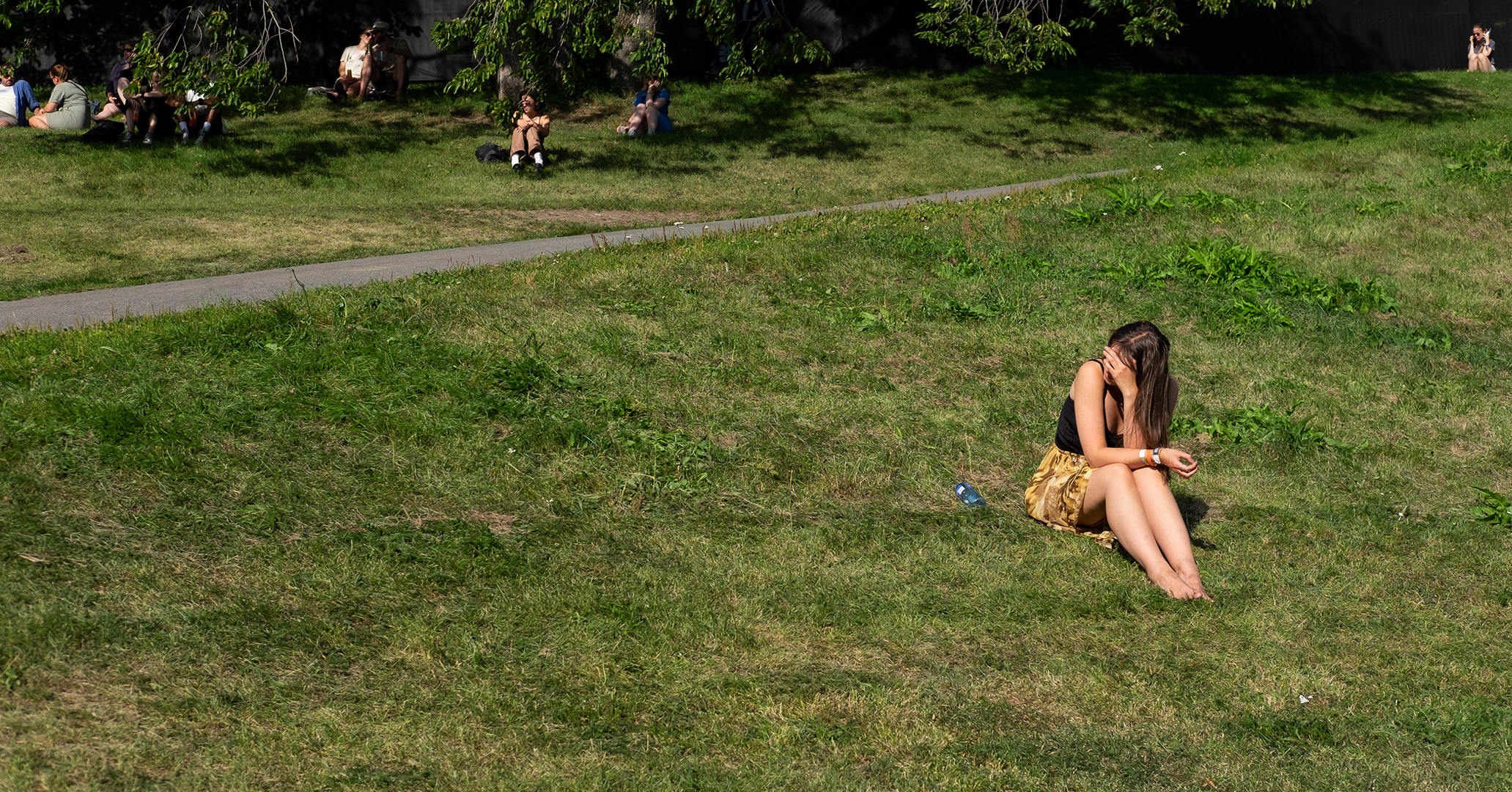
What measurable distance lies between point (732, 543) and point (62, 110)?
16.8 metres

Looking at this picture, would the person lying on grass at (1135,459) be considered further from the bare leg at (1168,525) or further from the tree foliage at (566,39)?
the tree foliage at (566,39)

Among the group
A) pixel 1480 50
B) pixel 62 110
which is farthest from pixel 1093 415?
pixel 1480 50

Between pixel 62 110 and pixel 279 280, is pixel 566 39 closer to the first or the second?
pixel 62 110

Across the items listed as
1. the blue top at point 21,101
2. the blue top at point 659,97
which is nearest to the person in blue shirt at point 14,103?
the blue top at point 21,101

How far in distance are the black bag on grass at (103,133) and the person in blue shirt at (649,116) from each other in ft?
23.1

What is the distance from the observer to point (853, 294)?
10297mm

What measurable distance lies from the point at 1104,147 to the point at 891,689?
17663 mm

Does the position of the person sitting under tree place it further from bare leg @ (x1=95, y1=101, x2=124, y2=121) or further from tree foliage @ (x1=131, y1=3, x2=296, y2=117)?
tree foliage @ (x1=131, y1=3, x2=296, y2=117)

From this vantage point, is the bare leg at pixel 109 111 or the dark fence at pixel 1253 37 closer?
the bare leg at pixel 109 111

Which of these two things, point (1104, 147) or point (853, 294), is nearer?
point (853, 294)

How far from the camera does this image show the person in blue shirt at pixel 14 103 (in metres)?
19.7

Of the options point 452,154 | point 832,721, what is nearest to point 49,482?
point 832,721

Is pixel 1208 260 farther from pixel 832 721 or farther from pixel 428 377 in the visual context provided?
pixel 832 721

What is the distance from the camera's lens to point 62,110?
19219 millimetres
